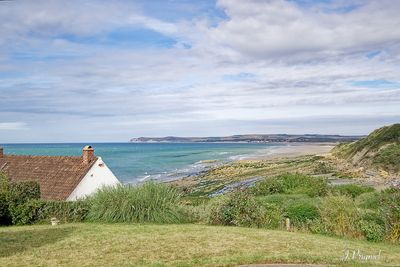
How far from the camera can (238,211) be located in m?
15.9

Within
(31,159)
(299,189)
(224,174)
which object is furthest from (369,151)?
(31,159)

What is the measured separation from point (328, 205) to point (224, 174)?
→ 141 feet

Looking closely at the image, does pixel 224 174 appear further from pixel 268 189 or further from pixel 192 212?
pixel 192 212

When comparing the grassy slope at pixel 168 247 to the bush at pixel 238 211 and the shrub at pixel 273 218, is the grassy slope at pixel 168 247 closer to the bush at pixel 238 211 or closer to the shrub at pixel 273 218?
the bush at pixel 238 211

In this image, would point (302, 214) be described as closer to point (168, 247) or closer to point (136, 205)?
point (136, 205)

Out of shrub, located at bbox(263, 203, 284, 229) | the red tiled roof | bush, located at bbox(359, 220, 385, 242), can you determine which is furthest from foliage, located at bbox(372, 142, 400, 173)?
bush, located at bbox(359, 220, 385, 242)

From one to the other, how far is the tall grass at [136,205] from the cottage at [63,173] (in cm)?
664

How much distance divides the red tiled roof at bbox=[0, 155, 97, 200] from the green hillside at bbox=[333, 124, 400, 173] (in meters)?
35.2

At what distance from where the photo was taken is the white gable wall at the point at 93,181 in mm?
24375

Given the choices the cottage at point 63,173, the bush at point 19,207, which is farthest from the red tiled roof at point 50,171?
the bush at point 19,207

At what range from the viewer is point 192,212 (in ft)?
57.4

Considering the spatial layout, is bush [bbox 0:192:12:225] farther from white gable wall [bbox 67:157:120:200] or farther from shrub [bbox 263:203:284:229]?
shrub [bbox 263:203:284:229]

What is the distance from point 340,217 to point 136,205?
702cm

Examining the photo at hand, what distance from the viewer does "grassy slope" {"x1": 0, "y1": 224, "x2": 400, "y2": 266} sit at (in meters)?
10.1
